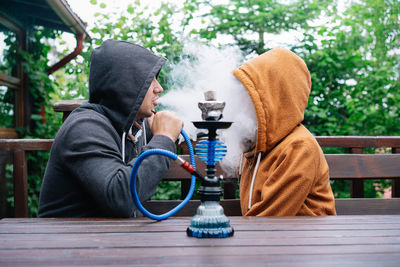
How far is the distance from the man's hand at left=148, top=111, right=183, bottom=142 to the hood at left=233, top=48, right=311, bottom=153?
370mm

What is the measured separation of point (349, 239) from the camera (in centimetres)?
124

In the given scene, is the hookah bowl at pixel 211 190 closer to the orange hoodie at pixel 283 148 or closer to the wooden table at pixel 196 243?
the wooden table at pixel 196 243

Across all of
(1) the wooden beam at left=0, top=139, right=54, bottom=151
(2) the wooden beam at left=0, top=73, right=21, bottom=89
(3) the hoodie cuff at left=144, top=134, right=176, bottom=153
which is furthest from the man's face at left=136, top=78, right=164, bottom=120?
(2) the wooden beam at left=0, top=73, right=21, bottom=89

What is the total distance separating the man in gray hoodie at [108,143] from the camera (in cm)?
156

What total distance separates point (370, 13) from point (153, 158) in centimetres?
476

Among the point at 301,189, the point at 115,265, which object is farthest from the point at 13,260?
the point at 301,189

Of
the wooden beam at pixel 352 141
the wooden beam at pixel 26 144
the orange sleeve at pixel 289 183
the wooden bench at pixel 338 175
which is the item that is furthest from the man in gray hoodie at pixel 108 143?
the wooden beam at pixel 352 141

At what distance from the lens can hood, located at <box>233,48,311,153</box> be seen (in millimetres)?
1884

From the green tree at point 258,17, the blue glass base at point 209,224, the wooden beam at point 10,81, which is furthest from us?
the green tree at point 258,17

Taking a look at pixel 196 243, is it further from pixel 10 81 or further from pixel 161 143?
pixel 10 81

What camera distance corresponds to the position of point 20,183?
2.58m

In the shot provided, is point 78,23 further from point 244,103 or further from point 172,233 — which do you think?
point 172,233

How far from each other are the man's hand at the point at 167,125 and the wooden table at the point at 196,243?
0.44 meters

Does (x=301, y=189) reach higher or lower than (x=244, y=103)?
lower
